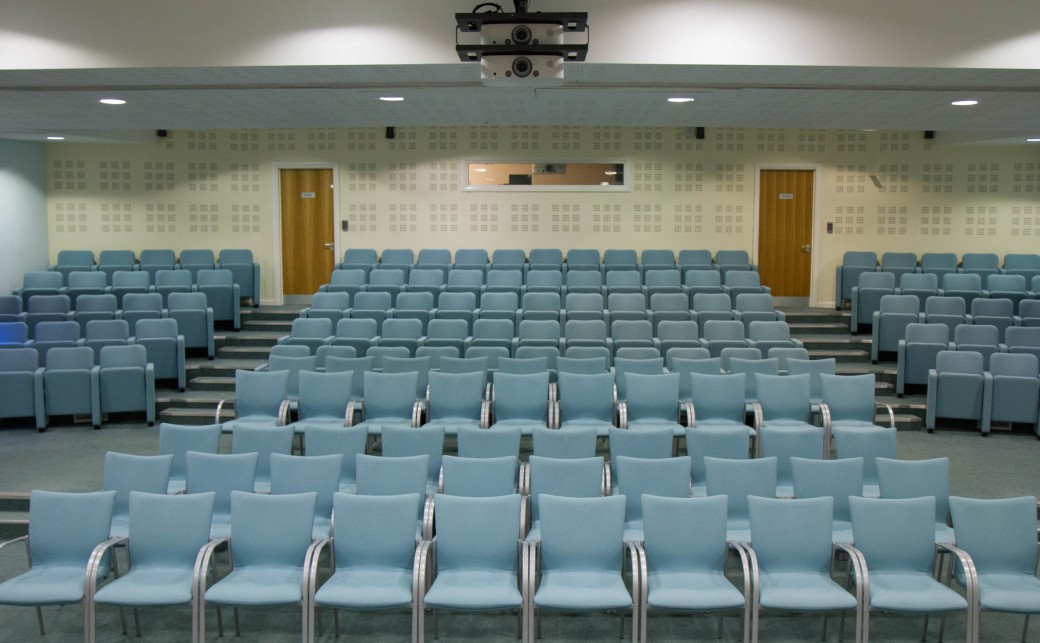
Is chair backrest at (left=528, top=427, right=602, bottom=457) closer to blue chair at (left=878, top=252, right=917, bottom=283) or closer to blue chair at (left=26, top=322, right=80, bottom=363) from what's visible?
blue chair at (left=26, top=322, right=80, bottom=363)

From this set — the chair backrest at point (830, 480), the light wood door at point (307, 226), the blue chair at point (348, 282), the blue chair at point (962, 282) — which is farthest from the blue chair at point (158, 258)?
the blue chair at point (962, 282)

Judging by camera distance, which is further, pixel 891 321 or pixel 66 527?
pixel 891 321

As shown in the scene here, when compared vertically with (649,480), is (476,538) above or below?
below

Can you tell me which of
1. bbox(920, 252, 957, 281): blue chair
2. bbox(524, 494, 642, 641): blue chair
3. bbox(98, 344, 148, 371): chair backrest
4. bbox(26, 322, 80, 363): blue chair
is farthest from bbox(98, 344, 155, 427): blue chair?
bbox(920, 252, 957, 281): blue chair

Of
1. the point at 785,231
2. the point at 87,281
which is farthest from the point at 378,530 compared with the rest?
the point at 785,231

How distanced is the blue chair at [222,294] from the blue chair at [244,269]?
0.72 metres

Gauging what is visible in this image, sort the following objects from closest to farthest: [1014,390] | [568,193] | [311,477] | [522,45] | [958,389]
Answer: [311,477]
[522,45]
[1014,390]
[958,389]
[568,193]

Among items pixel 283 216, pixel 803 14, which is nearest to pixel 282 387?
pixel 803 14

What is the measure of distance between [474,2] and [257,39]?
1684mm

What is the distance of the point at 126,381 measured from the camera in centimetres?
813

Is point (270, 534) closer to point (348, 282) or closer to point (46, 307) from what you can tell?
point (348, 282)

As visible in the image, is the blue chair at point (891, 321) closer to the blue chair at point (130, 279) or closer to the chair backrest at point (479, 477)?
the chair backrest at point (479, 477)

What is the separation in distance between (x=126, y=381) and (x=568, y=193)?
6.64m

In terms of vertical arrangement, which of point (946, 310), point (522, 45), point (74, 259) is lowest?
point (946, 310)
